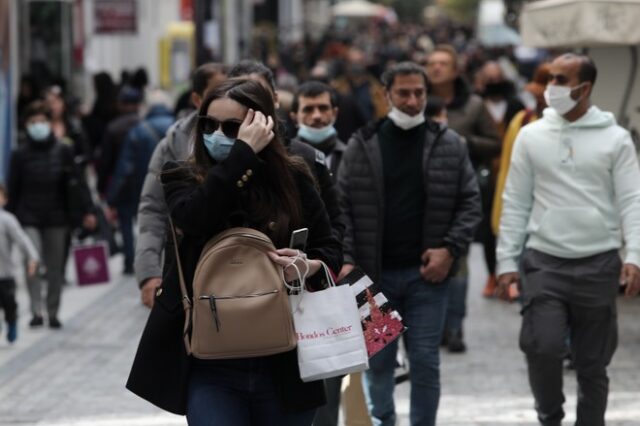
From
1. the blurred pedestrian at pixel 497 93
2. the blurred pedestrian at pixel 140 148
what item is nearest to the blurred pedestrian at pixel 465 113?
the blurred pedestrian at pixel 497 93

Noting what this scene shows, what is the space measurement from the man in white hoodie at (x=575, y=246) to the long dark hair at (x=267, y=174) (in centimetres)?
208

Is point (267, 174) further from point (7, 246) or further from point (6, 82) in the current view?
point (6, 82)

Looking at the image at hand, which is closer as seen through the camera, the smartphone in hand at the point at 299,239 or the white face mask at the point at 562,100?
the smartphone in hand at the point at 299,239

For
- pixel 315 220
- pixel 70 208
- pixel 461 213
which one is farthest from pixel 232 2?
pixel 315 220

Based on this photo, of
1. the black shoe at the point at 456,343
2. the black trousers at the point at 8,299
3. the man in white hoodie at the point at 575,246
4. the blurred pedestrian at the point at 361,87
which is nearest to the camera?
the man in white hoodie at the point at 575,246

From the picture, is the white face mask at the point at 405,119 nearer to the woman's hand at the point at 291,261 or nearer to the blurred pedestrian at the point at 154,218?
the blurred pedestrian at the point at 154,218

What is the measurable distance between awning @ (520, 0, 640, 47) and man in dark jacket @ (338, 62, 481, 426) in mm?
3173

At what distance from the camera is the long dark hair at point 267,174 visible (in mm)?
4504

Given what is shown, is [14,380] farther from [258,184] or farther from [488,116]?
[258,184]

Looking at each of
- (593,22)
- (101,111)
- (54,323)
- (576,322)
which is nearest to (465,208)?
(576,322)

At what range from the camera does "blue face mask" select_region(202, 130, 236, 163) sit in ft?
14.7

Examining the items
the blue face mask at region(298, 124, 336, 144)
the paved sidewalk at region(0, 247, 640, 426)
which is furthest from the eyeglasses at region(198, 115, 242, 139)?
the paved sidewalk at region(0, 247, 640, 426)

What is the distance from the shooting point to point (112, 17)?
2073cm

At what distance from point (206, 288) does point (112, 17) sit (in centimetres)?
1684
